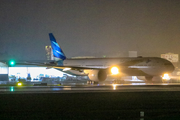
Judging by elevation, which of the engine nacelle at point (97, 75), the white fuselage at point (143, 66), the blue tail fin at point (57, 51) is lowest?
the engine nacelle at point (97, 75)

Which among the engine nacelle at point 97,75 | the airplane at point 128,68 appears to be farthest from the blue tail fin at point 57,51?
the engine nacelle at point 97,75

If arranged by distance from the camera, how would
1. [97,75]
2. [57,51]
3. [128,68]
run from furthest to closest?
[57,51] < [128,68] < [97,75]

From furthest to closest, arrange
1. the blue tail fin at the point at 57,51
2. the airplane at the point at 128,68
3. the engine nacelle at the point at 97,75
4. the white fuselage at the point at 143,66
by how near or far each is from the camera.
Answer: the blue tail fin at the point at 57,51, the white fuselage at the point at 143,66, the airplane at the point at 128,68, the engine nacelle at the point at 97,75

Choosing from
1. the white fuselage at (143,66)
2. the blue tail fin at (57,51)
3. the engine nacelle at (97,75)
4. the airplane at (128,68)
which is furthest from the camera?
the blue tail fin at (57,51)

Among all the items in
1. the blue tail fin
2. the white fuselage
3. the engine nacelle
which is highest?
the blue tail fin

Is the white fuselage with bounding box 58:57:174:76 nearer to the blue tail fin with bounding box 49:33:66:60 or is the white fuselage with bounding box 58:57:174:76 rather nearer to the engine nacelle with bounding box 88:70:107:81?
the engine nacelle with bounding box 88:70:107:81


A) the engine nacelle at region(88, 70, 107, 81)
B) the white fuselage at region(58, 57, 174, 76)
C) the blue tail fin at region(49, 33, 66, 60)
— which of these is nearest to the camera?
the engine nacelle at region(88, 70, 107, 81)

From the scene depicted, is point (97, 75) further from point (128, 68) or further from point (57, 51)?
point (57, 51)

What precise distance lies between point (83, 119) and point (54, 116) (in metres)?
1.47

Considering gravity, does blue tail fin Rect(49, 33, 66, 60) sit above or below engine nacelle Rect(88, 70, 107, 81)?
above

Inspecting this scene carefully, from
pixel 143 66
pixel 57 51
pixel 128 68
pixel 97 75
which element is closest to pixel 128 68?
pixel 128 68

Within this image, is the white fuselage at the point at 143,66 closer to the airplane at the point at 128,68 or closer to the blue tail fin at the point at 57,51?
the airplane at the point at 128,68

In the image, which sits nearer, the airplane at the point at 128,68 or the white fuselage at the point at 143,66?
the airplane at the point at 128,68

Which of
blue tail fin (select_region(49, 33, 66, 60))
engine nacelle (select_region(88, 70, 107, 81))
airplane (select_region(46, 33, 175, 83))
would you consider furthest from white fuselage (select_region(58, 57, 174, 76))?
blue tail fin (select_region(49, 33, 66, 60))
